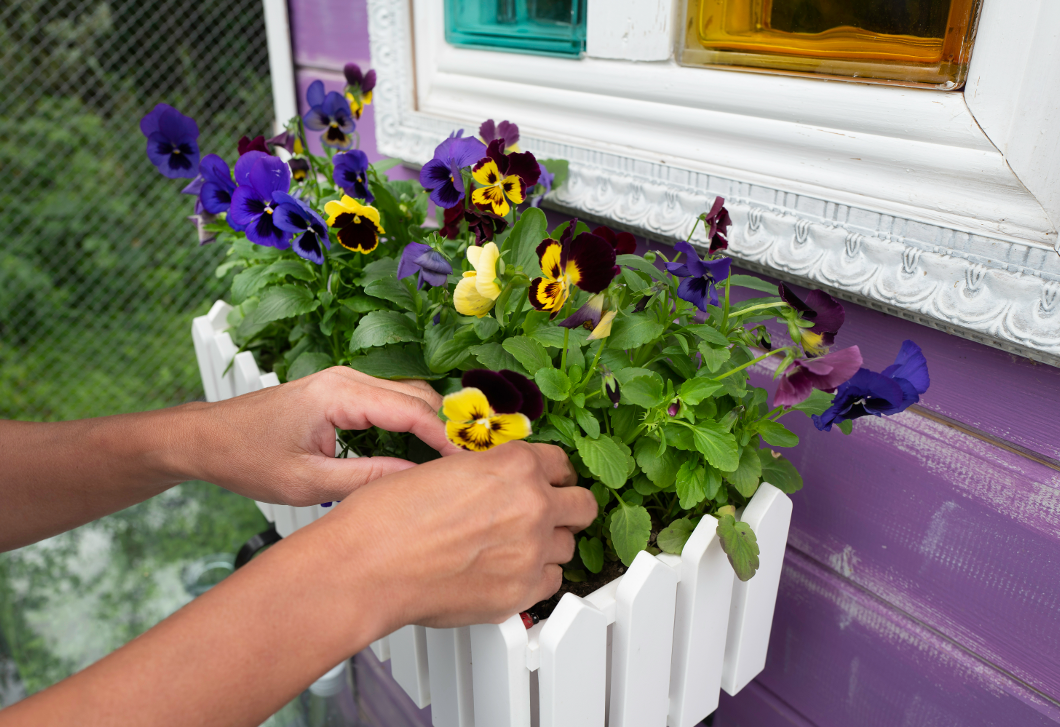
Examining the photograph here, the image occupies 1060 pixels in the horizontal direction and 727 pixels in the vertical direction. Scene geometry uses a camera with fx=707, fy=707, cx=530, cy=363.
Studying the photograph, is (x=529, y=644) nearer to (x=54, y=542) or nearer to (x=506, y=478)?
(x=506, y=478)

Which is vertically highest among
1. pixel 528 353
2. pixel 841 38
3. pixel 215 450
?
→ pixel 841 38

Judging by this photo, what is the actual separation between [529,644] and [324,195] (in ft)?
2.14

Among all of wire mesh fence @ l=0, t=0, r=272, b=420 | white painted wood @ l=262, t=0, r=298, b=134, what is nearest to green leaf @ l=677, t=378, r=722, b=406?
white painted wood @ l=262, t=0, r=298, b=134

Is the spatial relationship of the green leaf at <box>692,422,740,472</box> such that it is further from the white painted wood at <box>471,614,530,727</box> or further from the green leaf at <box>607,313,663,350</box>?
the white painted wood at <box>471,614,530,727</box>

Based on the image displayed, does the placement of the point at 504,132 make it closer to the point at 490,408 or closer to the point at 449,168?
the point at 449,168

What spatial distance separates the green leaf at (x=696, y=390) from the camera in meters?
0.56

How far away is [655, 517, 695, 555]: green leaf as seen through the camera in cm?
61

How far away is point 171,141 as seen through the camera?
938 mm

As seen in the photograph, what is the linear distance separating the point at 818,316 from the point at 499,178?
30 centimetres

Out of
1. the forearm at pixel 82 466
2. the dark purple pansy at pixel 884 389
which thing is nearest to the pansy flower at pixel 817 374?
the dark purple pansy at pixel 884 389

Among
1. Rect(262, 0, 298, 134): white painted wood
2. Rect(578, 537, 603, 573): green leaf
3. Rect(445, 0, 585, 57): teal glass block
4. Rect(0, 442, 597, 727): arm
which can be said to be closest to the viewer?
Rect(0, 442, 597, 727): arm

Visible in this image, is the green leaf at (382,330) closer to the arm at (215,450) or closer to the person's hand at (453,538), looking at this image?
the arm at (215,450)

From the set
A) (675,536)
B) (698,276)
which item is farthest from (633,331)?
(675,536)

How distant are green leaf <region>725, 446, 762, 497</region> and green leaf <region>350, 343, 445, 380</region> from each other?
296mm
